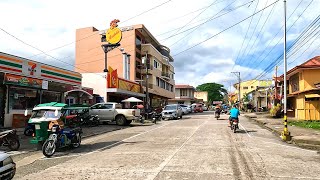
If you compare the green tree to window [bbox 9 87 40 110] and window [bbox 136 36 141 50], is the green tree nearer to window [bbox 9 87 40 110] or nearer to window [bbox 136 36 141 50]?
window [bbox 136 36 141 50]

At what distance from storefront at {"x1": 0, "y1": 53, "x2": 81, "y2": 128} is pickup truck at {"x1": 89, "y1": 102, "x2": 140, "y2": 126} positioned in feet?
11.1

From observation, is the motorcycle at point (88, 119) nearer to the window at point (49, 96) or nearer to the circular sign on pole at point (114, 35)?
the window at point (49, 96)

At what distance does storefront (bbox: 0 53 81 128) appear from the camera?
19359 millimetres

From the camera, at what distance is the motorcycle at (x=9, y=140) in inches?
488

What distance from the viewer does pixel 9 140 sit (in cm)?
1263

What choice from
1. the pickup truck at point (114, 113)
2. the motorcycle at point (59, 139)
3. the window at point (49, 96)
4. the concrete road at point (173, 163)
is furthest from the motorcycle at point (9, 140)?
the pickup truck at point (114, 113)

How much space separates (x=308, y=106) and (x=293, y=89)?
248 inches

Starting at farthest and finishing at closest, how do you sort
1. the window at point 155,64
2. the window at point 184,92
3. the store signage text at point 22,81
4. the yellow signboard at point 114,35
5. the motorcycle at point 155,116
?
the window at point 184,92
the window at point 155,64
the yellow signboard at point 114,35
the motorcycle at point 155,116
the store signage text at point 22,81

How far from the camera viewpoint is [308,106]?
3012cm

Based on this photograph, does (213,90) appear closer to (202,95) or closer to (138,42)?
(202,95)

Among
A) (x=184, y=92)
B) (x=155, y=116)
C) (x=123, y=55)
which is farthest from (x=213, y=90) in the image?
(x=155, y=116)

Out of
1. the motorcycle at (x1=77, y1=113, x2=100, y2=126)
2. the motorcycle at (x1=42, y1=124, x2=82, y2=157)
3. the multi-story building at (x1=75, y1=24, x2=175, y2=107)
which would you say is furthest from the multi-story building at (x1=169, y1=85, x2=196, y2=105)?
the motorcycle at (x1=42, y1=124, x2=82, y2=157)

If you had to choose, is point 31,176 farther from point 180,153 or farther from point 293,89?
point 293,89

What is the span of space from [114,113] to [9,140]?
45.0 ft
